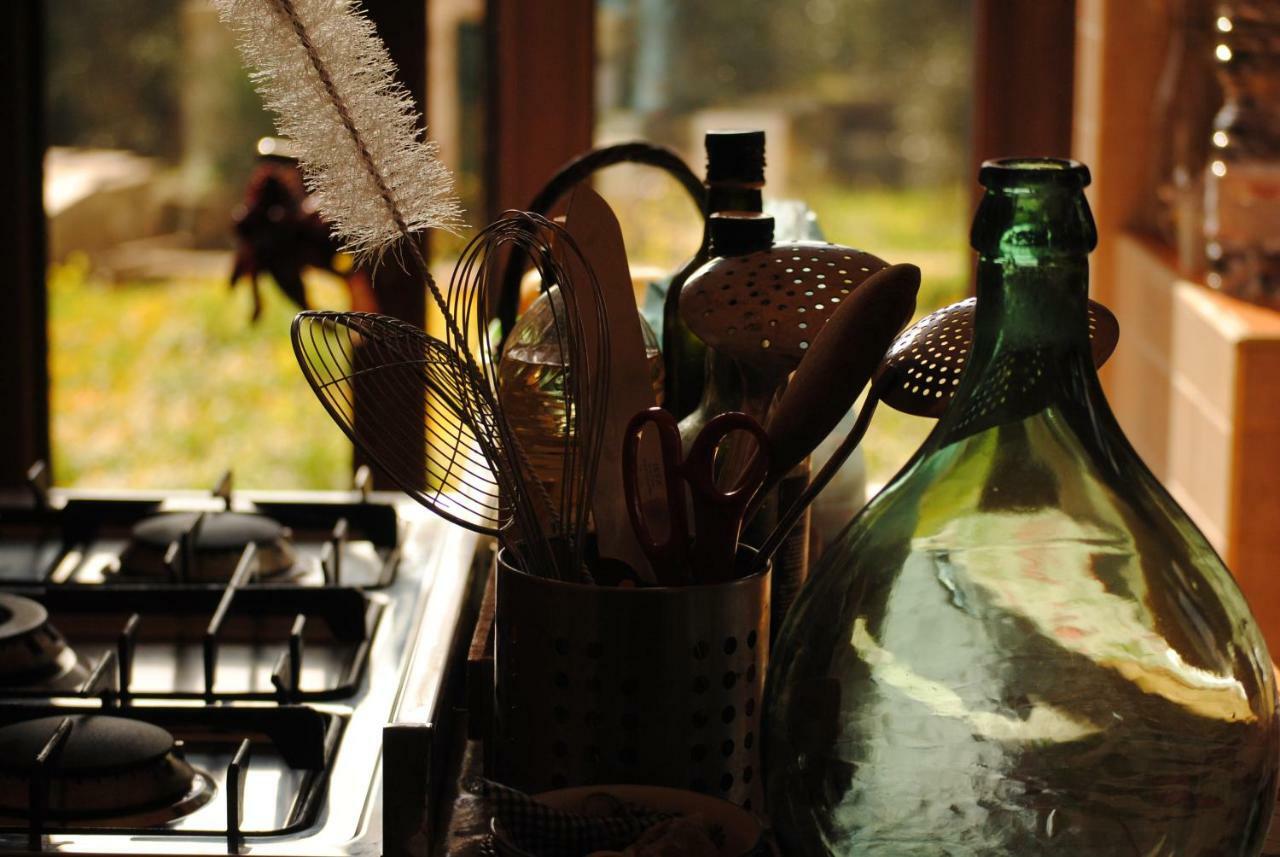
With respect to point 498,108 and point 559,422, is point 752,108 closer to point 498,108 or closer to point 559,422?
point 498,108

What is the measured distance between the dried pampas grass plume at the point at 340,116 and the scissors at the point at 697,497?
0.11 m

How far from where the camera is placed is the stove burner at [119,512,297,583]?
1011 millimetres

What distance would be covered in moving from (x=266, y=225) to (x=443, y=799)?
94cm

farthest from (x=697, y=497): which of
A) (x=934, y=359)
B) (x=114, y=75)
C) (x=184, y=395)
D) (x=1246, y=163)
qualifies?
(x=184, y=395)

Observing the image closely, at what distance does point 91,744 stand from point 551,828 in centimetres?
27

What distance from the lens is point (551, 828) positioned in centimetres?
54

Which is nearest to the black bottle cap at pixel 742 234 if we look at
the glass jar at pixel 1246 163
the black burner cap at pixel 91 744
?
the black burner cap at pixel 91 744

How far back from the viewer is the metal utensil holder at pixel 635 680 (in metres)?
0.57

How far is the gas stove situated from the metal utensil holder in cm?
5

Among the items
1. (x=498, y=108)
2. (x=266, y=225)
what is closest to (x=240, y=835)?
(x=266, y=225)

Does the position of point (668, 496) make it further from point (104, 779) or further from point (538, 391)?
point (104, 779)

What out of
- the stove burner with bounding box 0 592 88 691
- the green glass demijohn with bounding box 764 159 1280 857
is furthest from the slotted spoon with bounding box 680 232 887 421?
the stove burner with bounding box 0 592 88 691

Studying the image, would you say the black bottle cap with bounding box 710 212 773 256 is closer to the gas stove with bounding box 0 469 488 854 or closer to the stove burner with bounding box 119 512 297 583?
the gas stove with bounding box 0 469 488 854

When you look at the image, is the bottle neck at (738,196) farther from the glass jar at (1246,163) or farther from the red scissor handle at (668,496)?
the glass jar at (1246,163)
